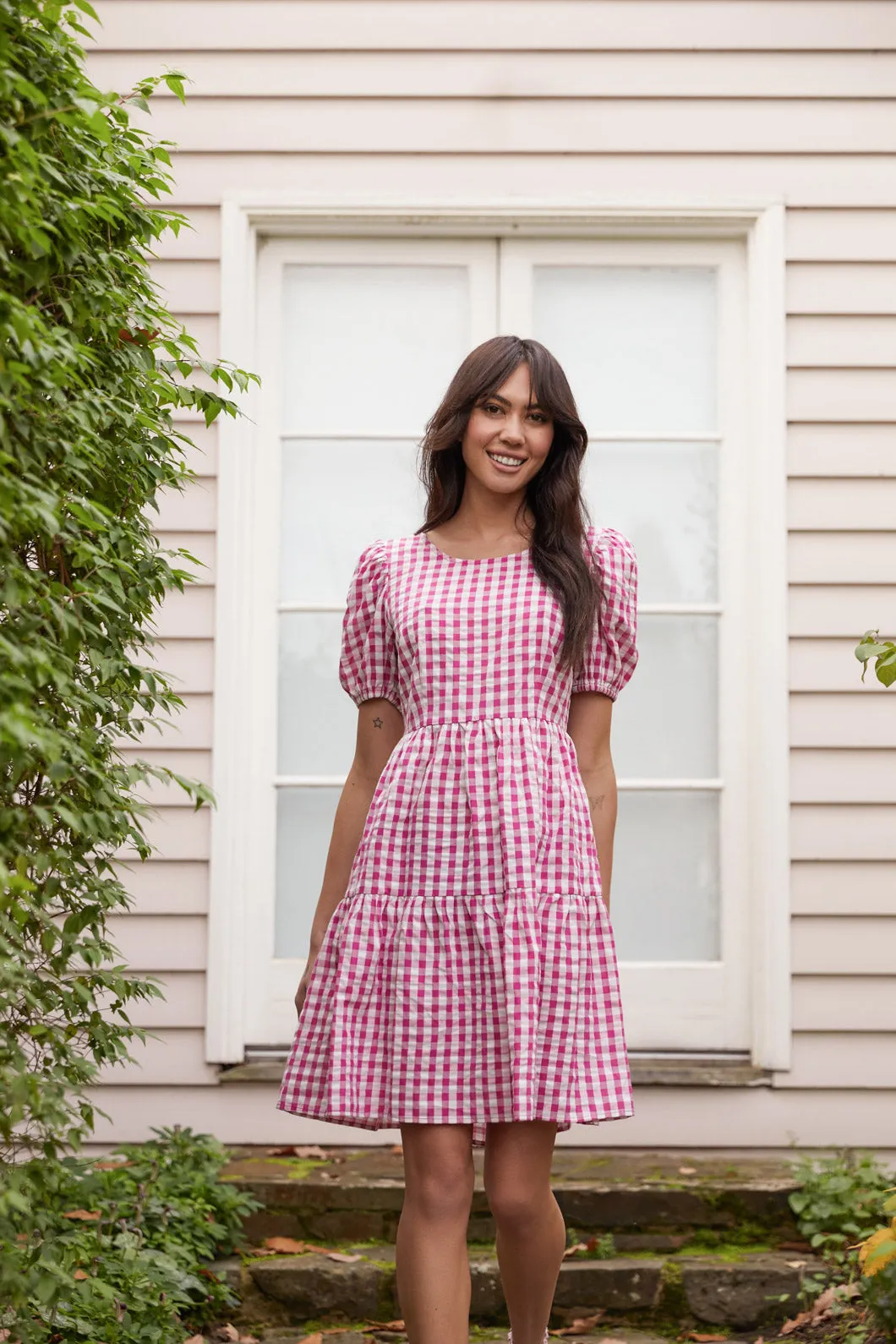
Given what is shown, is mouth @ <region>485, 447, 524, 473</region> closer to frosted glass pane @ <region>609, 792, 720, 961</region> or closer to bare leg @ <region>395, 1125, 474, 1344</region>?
bare leg @ <region>395, 1125, 474, 1344</region>

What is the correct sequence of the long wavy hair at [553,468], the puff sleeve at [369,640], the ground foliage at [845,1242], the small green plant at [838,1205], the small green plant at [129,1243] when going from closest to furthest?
the small green plant at [129,1243]
the long wavy hair at [553,468]
the puff sleeve at [369,640]
the ground foliage at [845,1242]
the small green plant at [838,1205]

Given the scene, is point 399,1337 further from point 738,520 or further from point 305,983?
point 738,520

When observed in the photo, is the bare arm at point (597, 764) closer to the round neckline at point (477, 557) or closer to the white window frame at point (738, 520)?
the round neckline at point (477, 557)

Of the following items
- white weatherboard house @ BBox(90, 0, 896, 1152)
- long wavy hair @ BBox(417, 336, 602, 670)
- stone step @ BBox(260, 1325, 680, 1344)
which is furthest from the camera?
white weatherboard house @ BBox(90, 0, 896, 1152)

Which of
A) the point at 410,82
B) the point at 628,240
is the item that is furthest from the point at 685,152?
the point at 410,82

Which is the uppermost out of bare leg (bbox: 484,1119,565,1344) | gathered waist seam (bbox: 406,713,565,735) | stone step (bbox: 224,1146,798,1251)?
gathered waist seam (bbox: 406,713,565,735)

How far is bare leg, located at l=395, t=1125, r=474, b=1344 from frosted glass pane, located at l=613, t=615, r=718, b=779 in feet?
6.25

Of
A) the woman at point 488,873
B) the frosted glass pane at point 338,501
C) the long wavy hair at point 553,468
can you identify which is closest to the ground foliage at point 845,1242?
the woman at point 488,873

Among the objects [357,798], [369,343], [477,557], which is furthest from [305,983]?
[369,343]

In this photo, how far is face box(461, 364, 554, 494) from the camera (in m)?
2.54

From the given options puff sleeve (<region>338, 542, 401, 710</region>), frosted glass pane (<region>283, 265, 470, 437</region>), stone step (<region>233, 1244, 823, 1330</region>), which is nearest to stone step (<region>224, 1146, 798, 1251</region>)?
stone step (<region>233, 1244, 823, 1330</region>)

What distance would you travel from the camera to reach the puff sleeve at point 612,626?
2.55 meters

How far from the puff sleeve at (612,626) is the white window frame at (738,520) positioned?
57.6 inches

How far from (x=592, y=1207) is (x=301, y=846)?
1277 mm
